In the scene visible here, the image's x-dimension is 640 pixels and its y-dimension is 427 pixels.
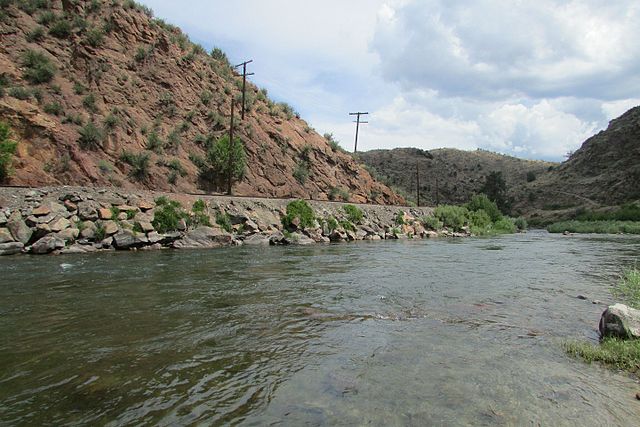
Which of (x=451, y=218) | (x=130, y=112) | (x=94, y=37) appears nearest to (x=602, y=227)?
(x=451, y=218)

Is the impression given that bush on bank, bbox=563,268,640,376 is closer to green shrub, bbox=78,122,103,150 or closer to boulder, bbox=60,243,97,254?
boulder, bbox=60,243,97,254

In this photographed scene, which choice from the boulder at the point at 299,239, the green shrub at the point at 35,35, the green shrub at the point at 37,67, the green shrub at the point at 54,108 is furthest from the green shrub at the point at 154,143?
the boulder at the point at 299,239

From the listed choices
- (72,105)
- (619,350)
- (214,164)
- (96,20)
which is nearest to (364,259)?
(619,350)

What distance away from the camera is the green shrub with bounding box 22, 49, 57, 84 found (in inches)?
1019

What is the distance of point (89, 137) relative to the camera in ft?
81.4

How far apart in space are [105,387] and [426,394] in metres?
3.45

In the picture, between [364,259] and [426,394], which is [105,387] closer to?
[426,394]

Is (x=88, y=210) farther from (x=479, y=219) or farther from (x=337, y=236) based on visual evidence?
(x=479, y=219)

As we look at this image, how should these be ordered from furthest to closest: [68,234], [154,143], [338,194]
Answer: [338,194]
[154,143]
[68,234]

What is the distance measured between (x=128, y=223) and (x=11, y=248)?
178 inches

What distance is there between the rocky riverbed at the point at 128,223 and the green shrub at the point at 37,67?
13.3 meters

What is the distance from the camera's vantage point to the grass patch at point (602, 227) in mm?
43938

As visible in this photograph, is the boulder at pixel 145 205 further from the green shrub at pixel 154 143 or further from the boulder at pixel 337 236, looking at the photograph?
the boulder at pixel 337 236

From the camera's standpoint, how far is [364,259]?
652 inches
